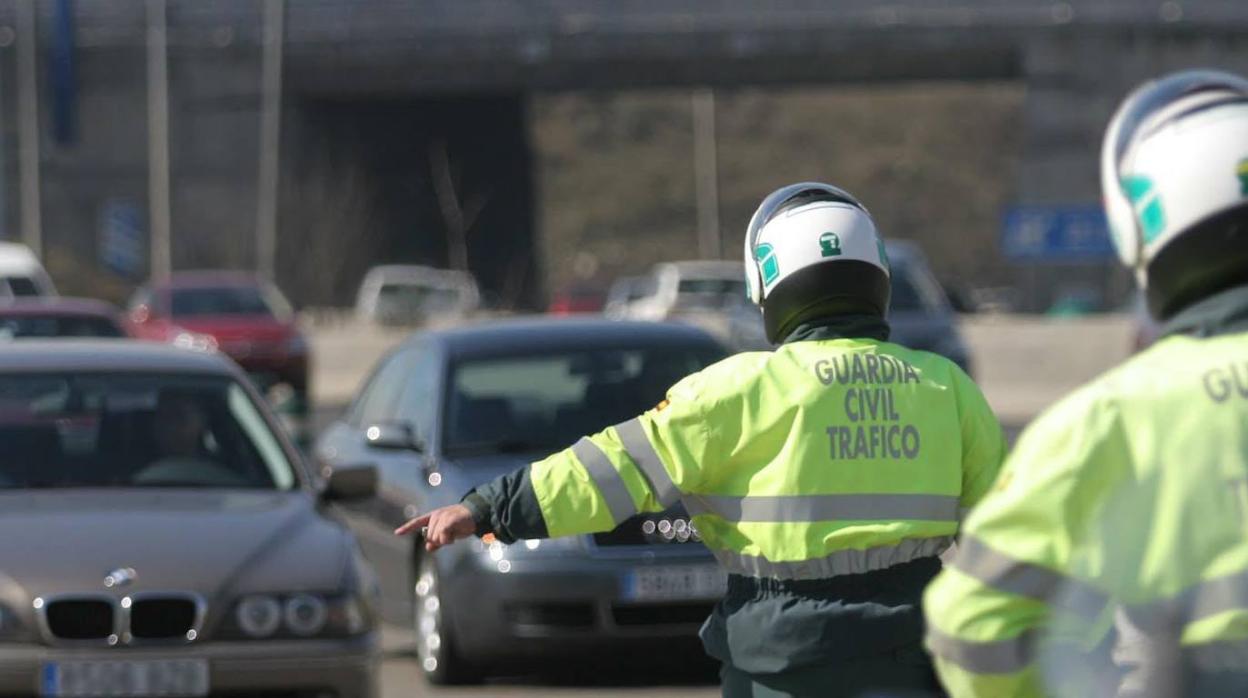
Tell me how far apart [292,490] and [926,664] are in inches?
174

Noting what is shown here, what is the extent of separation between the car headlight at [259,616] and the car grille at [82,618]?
34 cm

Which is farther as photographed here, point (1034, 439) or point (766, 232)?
point (766, 232)

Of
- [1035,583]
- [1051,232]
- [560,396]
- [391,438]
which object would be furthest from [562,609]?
[1051,232]

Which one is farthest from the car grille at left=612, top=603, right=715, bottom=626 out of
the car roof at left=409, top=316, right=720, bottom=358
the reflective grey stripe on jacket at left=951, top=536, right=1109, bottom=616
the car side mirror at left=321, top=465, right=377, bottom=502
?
the reflective grey stripe on jacket at left=951, top=536, right=1109, bottom=616

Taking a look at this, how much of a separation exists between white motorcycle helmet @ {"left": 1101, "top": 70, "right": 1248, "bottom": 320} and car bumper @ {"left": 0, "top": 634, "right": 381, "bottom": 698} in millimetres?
4680

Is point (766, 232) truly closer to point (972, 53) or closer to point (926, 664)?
point (926, 664)

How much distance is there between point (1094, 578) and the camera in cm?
260

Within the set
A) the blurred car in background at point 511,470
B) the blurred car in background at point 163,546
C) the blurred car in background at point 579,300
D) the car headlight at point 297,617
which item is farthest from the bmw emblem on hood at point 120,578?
the blurred car in background at point 579,300

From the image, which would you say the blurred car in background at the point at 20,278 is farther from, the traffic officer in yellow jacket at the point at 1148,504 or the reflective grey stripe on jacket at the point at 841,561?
the traffic officer in yellow jacket at the point at 1148,504

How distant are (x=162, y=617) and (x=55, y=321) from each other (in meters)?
9.80

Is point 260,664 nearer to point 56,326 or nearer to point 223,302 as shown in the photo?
point 56,326

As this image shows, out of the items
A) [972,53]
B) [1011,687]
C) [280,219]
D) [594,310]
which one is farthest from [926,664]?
[280,219]

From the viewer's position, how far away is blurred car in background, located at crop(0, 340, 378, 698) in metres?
7.06

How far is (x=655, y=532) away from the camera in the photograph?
368 inches
